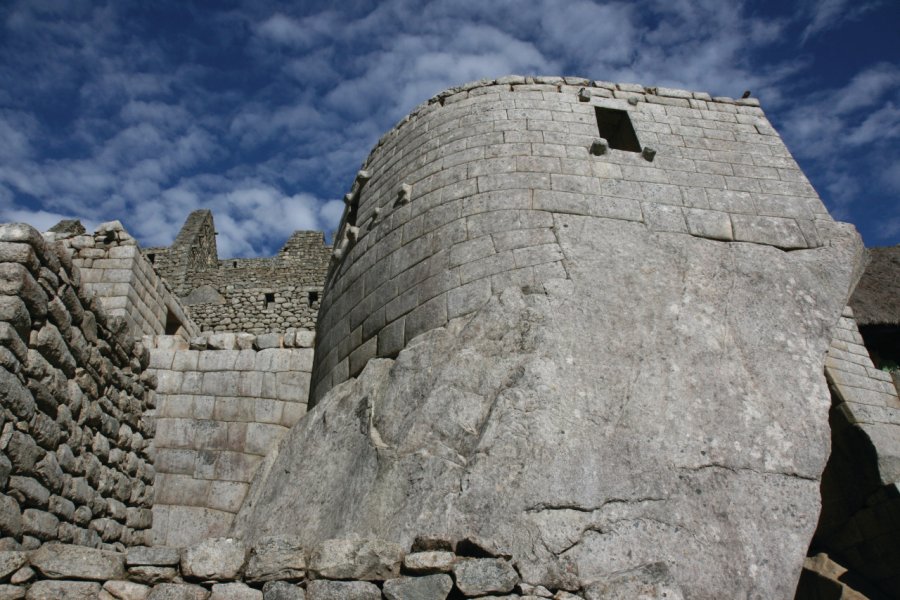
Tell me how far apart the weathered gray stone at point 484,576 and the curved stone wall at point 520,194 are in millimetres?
2206

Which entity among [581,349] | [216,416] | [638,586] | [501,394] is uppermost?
[216,416]

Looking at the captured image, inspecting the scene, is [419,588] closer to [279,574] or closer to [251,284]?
[279,574]

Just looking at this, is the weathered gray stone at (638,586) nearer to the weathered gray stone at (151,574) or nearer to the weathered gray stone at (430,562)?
the weathered gray stone at (430,562)

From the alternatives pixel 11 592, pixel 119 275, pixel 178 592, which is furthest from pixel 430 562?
pixel 119 275

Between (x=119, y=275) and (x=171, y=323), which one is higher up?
(x=171, y=323)

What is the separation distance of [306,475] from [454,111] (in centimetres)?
357

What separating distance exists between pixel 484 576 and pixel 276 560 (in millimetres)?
869

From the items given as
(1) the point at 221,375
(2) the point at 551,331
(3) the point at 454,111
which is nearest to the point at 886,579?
(2) the point at 551,331

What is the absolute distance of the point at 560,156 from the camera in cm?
569

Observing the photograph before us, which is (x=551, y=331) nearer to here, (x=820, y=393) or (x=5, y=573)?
(x=820, y=393)

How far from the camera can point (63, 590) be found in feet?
9.35

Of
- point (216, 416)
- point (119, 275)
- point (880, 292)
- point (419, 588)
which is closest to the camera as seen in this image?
point (419, 588)

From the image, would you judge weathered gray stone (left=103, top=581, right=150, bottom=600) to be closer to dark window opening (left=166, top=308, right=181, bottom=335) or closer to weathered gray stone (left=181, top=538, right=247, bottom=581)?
weathered gray stone (left=181, top=538, right=247, bottom=581)

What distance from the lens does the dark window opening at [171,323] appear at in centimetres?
796
